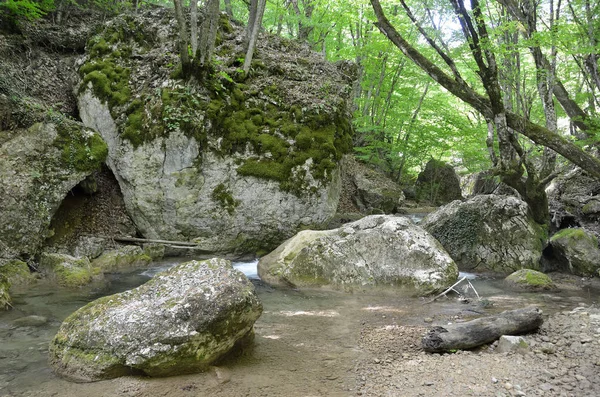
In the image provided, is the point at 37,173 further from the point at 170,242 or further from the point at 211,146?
the point at 211,146

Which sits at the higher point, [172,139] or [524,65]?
[524,65]

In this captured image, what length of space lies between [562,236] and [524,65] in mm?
6189

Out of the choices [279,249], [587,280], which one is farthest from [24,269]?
[587,280]

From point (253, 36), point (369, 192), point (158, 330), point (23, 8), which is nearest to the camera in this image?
point (158, 330)

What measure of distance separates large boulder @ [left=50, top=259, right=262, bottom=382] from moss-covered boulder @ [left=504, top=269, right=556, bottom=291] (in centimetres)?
556

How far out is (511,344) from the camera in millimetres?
3945

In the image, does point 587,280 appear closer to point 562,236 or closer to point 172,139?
point 562,236

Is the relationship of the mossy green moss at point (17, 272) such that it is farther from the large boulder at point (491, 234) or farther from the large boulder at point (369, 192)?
the large boulder at point (369, 192)

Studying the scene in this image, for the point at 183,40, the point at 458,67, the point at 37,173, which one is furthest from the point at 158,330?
the point at 458,67

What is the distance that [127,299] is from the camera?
3.99m

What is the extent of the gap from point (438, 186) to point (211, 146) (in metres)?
13.7

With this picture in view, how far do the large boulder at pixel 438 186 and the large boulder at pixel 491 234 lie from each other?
32.6ft

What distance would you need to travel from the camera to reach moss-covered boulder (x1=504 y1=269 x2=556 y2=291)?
22.9 ft

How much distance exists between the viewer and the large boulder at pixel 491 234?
27.9 ft
